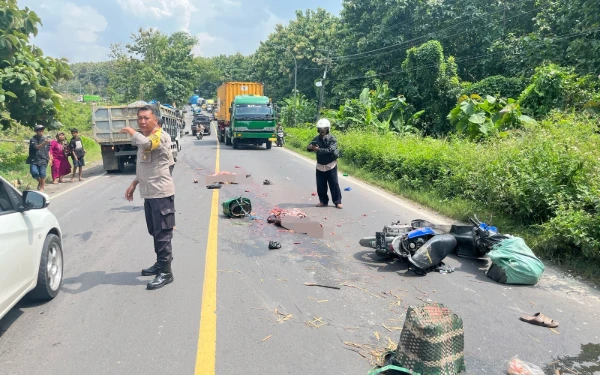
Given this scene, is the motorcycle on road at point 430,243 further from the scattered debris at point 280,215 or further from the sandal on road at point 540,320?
the scattered debris at point 280,215

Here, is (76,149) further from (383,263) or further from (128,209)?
(383,263)

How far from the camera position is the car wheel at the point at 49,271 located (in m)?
4.36

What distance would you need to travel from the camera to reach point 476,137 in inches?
579

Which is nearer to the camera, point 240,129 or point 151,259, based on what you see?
point 151,259

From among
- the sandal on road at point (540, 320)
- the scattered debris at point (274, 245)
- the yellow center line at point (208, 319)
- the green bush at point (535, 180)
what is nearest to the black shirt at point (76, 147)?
the yellow center line at point (208, 319)

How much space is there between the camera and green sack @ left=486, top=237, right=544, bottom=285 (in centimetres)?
511

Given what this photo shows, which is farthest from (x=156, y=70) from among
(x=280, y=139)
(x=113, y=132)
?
(x=113, y=132)

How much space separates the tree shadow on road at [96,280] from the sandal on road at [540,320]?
12.7 ft

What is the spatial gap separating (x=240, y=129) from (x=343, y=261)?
19556mm

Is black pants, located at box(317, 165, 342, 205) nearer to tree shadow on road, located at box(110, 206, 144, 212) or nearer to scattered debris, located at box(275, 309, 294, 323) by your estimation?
tree shadow on road, located at box(110, 206, 144, 212)

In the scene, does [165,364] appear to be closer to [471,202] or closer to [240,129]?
[471,202]

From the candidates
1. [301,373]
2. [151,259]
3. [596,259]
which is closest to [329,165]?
[151,259]

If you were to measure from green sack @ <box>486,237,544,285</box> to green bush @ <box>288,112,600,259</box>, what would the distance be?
83 cm

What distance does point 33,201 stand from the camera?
429 centimetres
